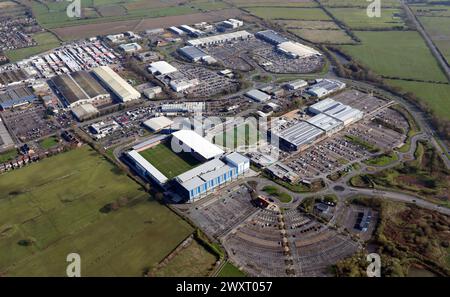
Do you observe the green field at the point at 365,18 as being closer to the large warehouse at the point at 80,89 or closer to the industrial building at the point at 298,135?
the industrial building at the point at 298,135

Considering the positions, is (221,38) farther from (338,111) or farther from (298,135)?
(298,135)

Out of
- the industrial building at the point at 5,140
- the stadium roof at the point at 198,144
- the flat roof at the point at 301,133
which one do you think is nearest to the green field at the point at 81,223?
the industrial building at the point at 5,140

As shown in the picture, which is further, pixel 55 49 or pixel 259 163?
pixel 55 49

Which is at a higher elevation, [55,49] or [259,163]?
[55,49]

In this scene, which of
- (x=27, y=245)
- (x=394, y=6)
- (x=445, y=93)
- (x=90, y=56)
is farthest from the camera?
(x=394, y=6)

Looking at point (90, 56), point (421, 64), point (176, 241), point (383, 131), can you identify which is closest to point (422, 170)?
point (383, 131)

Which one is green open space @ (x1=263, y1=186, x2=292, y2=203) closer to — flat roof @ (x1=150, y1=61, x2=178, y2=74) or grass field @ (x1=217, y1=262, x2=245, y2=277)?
grass field @ (x1=217, y1=262, x2=245, y2=277)

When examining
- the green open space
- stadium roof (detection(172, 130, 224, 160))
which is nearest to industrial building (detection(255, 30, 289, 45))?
stadium roof (detection(172, 130, 224, 160))
